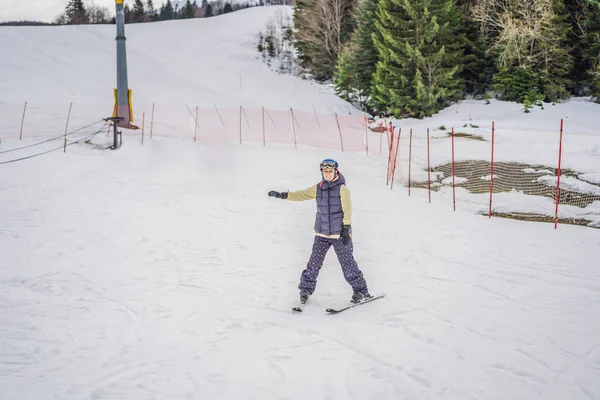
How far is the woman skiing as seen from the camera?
556cm

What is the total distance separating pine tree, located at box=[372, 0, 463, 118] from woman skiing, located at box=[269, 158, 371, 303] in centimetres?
1872

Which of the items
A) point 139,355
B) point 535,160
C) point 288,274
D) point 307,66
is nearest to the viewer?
point 139,355

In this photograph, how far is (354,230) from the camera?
30.5 feet

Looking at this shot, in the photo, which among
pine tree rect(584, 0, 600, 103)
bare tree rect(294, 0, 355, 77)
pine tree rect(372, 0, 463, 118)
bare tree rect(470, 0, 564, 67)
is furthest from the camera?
bare tree rect(294, 0, 355, 77)

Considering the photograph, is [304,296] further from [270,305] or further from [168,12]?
[168,12]

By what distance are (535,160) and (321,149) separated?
293 inches

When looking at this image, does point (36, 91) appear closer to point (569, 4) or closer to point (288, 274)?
point (288, 274)

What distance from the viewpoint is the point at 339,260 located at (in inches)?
223

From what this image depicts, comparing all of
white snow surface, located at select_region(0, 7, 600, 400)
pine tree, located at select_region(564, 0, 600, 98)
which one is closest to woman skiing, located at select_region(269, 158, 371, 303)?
white snow surface, located at select_region(0, 7, 600, 400)

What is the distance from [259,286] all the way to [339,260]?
4.53 feet

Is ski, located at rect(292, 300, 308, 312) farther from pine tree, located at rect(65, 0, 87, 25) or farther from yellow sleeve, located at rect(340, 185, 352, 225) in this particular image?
pine tree, located at rect(65, 0, 87, 25)

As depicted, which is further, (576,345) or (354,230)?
(354,230)

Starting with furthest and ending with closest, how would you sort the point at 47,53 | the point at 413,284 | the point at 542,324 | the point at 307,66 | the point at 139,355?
the point at 307,66 → the point at 47,53 → the point at 413,284 → the point at 542,324 → the point at 139,355

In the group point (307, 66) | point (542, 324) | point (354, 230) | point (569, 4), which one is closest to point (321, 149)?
point (354, 230)
